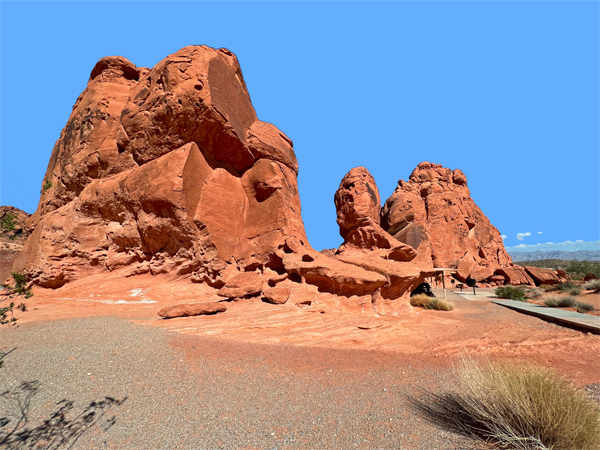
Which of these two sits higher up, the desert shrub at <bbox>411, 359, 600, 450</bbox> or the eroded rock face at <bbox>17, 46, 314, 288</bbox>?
the eroded rock face at <bbox>17, 46, 314, 288</bbox>

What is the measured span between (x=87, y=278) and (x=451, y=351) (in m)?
12.8

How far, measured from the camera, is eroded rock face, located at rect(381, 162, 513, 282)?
2977 cm

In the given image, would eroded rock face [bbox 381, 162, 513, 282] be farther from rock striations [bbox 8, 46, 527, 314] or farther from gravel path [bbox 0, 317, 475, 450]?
gravel path [bbox 0, 317, 475, 450]

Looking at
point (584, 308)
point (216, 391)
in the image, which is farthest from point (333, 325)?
point (584, 308)

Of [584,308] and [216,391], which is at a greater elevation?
[216,391]

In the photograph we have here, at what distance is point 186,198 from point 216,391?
28.0 feet

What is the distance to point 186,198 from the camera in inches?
435

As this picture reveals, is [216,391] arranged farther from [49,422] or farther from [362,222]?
[362,222]

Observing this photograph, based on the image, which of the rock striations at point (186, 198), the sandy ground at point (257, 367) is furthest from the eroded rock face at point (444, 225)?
the sandy ground at point (257, 367)

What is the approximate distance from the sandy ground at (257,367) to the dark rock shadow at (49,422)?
53mm

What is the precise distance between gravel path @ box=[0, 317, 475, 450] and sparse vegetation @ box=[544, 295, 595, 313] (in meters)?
12.9

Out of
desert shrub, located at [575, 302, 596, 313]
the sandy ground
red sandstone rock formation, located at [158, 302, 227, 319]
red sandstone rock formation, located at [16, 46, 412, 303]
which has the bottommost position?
desert shrub, located at [575, 302, 596, 313]

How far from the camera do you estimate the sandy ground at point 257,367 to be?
9.55 feet

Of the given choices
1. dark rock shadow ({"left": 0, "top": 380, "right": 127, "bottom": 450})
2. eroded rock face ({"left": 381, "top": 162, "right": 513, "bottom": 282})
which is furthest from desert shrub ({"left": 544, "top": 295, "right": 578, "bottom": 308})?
dark rock shadow ({"left": 0, "top": 380, "right": 127, "bottom": 450})
